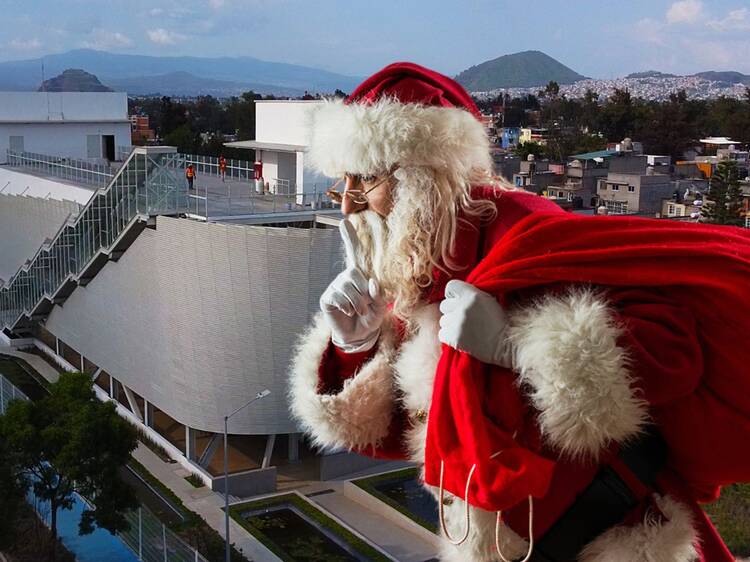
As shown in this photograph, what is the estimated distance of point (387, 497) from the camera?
13.3 metres

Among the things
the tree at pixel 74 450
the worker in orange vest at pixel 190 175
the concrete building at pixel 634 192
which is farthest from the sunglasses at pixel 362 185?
the concrete building at pixel 634 192

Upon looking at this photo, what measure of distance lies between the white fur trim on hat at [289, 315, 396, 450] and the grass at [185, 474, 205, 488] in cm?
1208

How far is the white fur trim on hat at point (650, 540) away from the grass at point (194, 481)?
1261cm

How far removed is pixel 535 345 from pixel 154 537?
Answer: 401 inches

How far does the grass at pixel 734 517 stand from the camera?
456 inches

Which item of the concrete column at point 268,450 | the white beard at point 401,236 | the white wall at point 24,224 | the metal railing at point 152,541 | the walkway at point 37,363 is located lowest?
the walkway at point 37,363

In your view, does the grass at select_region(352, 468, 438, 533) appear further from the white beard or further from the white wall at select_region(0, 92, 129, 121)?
the white wall at select_region(0, 92, 129, 121)

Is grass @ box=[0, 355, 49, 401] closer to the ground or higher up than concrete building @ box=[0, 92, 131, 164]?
closer to the ground

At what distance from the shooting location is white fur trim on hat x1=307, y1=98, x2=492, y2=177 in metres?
1.94

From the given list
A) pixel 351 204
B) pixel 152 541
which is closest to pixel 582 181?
pixel 152 541

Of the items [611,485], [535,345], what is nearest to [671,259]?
[535,345]

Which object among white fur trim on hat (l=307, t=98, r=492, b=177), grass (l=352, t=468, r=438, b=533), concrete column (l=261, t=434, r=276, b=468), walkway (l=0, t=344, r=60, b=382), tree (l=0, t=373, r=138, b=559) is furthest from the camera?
walkway (l=0, t=344, r=60, b=382)

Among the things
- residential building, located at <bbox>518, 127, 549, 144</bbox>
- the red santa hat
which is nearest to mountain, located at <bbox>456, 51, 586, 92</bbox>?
residential building, located at <bbox>518, 127, 549, 144</bbox>

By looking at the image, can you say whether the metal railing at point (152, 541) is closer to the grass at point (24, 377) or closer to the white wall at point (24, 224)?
the grass at point (24, 377)
